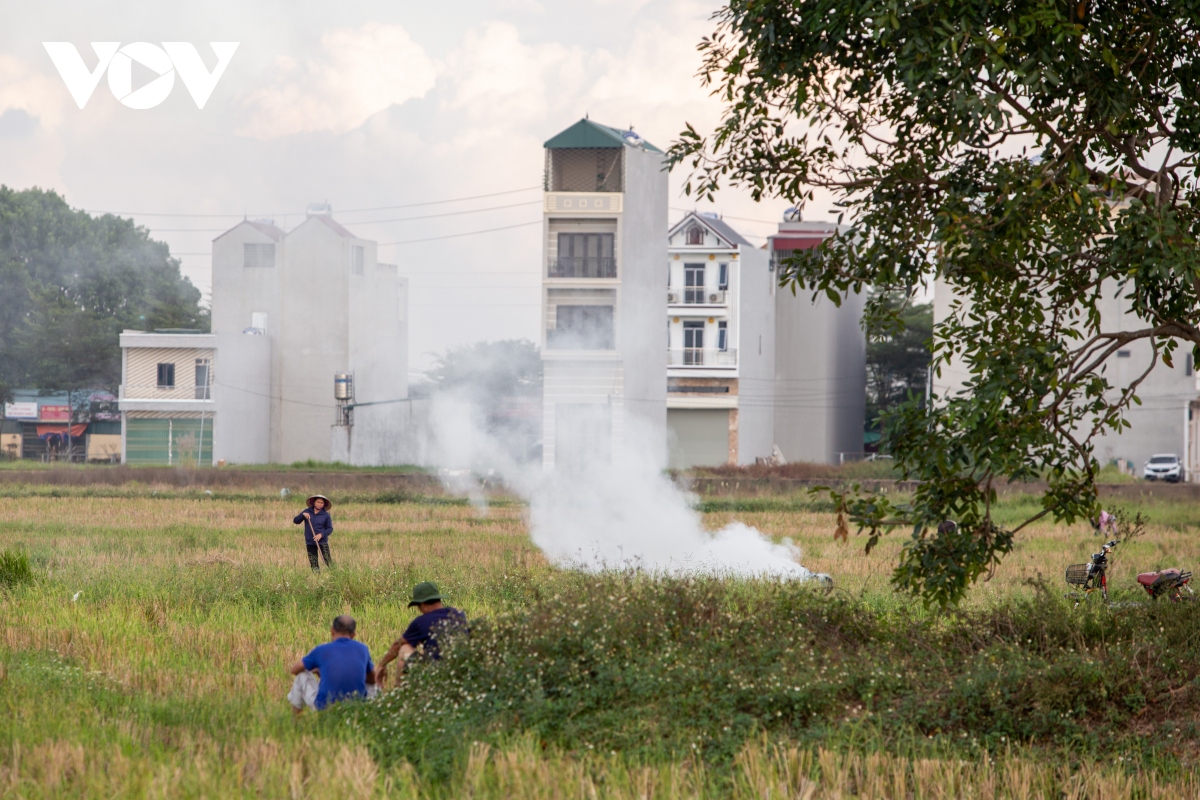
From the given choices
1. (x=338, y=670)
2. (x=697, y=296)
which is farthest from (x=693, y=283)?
(x=338, y=670)

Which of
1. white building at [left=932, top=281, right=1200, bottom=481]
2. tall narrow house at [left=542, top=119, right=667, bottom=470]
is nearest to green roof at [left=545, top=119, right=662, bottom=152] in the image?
tall narrow house at [left=542, top=119, right=667, bottom=470]

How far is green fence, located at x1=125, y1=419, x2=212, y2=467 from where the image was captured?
178ft

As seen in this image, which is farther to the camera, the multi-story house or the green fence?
the multi-story house

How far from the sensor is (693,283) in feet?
187

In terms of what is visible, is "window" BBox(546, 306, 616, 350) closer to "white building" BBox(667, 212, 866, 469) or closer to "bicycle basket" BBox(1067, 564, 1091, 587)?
"white building" BBox(667, 212, 866, 469)

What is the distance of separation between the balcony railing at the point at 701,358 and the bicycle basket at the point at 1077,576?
39.0 m

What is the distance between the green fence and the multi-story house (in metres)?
20.6

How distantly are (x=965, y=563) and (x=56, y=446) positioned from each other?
6566cm

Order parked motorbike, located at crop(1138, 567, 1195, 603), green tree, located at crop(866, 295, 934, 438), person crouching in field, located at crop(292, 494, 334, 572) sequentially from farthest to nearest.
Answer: green tree, located at crop(866, 295, 934, 438) → person crouching in field, located at crop(292, 494, 334, 572) → parked motorbike, located at crop(1138, 567, 1195, 603)

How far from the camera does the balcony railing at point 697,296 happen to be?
56.0 meters

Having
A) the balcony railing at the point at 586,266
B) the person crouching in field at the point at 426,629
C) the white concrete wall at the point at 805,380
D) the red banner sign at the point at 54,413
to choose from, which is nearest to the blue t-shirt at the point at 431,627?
the person crouching in field at the point at 426,629

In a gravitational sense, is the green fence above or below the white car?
above

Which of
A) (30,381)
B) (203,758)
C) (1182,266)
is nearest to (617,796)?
(203,758)

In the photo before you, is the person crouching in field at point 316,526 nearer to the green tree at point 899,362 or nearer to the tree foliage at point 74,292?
the tree foliage at point 74,292
